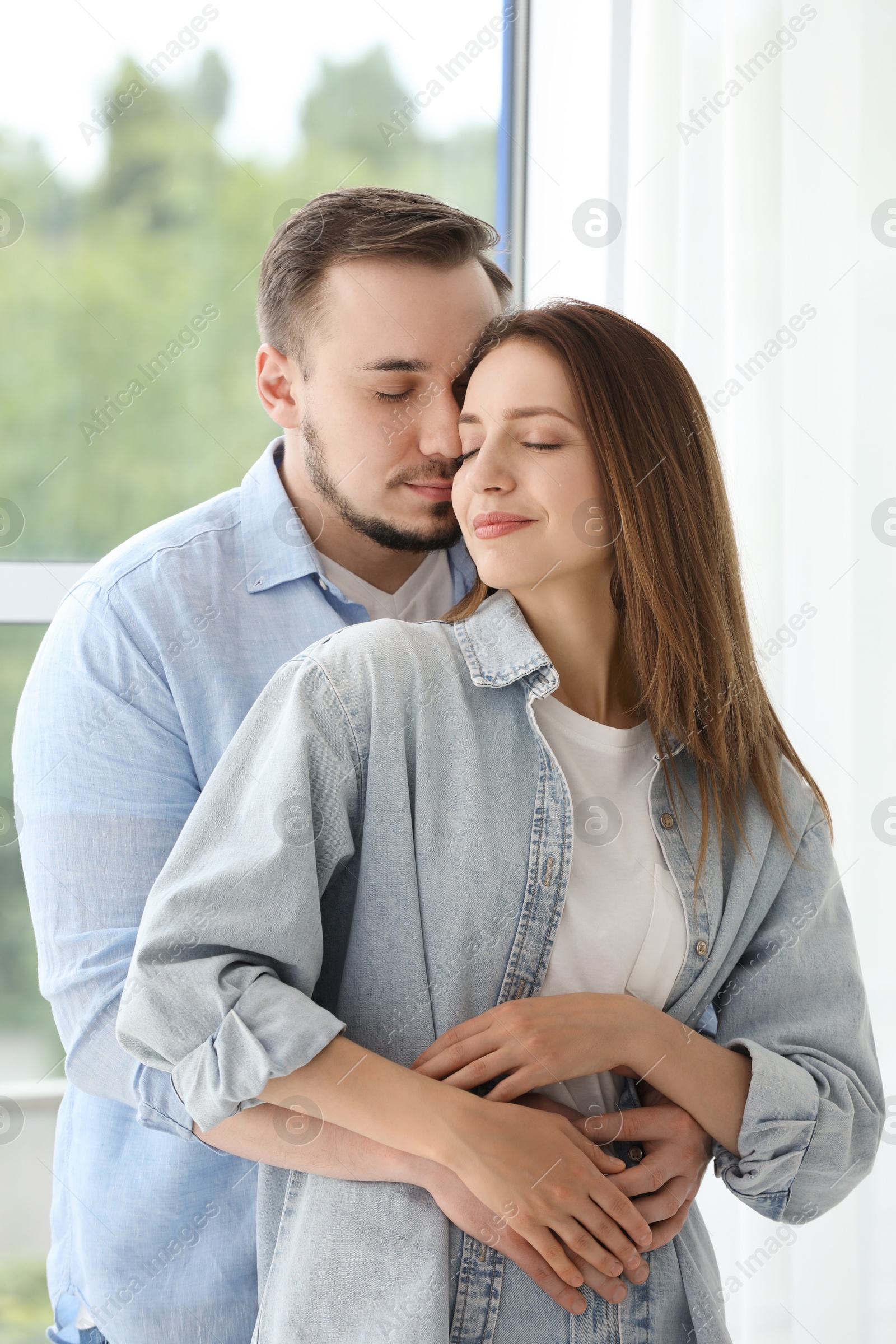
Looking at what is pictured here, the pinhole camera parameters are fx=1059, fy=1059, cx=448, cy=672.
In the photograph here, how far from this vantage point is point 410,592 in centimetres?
145

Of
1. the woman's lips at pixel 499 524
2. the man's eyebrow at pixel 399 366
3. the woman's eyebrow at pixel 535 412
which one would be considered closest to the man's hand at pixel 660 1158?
the woman's lips at pixel 499 524

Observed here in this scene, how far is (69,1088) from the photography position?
1314 mm

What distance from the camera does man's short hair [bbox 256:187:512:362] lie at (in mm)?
1326

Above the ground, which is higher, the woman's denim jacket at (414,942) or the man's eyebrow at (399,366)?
the man's eyebrow at (399,366)

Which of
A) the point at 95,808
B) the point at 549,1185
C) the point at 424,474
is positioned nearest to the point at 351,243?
the point at 424,474

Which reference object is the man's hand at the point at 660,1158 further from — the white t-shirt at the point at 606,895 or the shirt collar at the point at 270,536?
the shirt collar at the point at 270,536

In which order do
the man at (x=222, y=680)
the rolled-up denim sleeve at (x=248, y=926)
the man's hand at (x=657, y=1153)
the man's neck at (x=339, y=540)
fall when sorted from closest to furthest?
the rolled-up denim sleeve at (x=248, y=926)
the man's hand at (x=657, y=1153)
the man at (x=222, y=680)
the man's neck at (x=339, y=540)

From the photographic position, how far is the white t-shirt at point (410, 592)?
54.7 inches

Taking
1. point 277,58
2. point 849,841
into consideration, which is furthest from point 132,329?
point 849,841

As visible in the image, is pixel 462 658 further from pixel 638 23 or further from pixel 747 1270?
pixel 638 23

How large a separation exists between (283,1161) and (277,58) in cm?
186

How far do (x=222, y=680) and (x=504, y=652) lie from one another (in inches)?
13.8

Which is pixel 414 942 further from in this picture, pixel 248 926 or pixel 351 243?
pixel 351 243

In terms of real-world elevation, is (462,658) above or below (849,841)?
above
